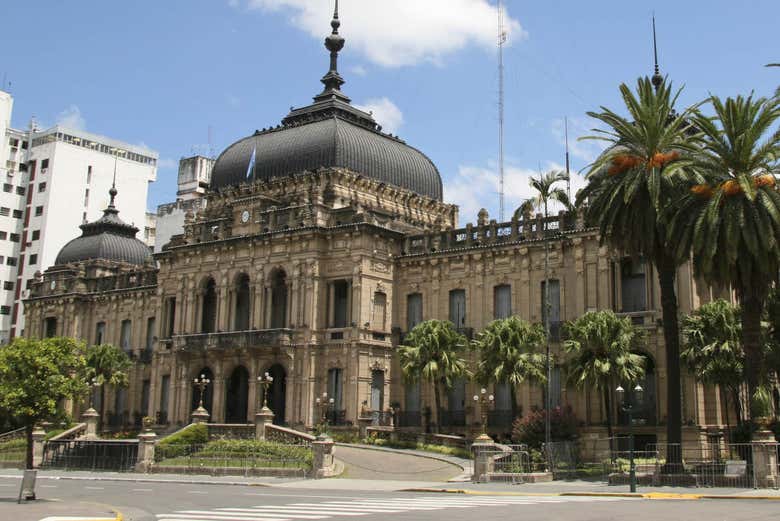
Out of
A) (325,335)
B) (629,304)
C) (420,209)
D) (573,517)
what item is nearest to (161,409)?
(325,335)

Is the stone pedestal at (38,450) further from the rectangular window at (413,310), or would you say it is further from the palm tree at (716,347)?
the palm tree at (716,347)

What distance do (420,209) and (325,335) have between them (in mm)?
13787

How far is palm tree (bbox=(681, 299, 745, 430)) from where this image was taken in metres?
43.6

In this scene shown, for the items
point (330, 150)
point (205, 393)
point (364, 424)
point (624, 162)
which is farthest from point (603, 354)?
point (205, 393)

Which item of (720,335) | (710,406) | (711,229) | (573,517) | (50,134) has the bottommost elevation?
(573,517)

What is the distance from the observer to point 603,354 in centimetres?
4591

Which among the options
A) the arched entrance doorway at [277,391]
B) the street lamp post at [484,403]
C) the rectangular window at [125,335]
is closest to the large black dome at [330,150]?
the arched entrance doorway at [277,391]

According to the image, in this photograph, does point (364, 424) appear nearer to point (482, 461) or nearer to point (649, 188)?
point (482, 461)

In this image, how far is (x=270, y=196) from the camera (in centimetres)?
6444

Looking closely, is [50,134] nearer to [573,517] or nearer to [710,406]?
[710,406]

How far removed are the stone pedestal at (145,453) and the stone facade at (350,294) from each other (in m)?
10.2

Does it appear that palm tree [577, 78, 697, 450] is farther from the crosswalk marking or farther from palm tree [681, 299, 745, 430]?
the crosswalk marking

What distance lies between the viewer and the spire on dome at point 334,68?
230ft

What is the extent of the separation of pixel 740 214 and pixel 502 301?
861 inches
